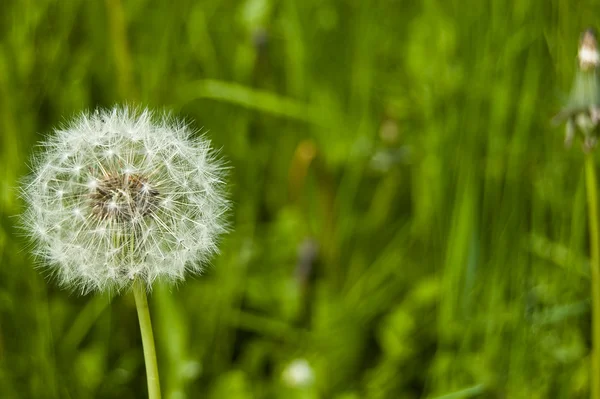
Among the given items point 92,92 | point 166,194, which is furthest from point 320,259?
point 166,194

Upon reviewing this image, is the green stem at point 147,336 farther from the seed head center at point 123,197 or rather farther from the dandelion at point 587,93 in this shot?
the dandelion at point 587,93

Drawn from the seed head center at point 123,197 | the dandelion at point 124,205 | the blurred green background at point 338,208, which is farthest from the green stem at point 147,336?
the blurred green background at point 338,208

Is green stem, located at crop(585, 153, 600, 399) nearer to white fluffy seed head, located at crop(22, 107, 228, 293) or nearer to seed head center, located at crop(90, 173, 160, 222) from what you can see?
white fluffy seed head, located at crop(22, 107, 228, 293)

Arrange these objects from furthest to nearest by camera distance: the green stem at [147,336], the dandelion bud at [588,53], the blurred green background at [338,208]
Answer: the blurred green background at [338,208] → the dandelion bud at [588,53] → the green stem at [147,336]

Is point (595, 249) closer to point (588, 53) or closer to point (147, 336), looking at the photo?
point (588, 53)

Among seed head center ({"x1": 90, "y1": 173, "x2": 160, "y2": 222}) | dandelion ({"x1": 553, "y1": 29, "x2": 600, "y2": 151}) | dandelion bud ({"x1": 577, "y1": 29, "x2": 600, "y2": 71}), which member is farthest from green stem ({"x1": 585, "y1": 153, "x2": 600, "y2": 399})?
seed head center ({"x1": 90, "y1": 173, "x2": 160, "y2": 222})

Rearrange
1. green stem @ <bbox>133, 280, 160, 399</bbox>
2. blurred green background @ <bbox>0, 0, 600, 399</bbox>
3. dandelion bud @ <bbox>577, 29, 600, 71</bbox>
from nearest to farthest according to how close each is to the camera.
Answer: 1. green stem @ <bbox>133, 280, 160, 399</bbox>
2. dandelion bud @ <bbox>577, 29, 600, 71</bbox>
3. blurred green background @ <bbox>0, 0, 600, 399</bbox>

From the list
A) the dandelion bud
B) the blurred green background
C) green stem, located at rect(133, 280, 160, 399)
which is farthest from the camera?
the blurred green background
